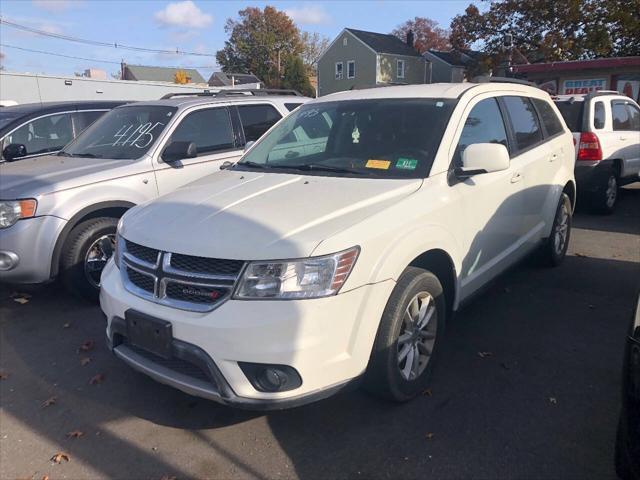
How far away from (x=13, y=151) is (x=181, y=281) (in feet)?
15.2

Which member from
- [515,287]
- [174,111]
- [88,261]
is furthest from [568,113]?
[88,261]

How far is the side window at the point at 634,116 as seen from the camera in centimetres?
889

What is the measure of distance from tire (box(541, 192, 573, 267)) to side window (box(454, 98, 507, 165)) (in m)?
1.46

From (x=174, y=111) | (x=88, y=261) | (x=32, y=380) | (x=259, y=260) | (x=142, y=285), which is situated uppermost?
(x=174, y=111)

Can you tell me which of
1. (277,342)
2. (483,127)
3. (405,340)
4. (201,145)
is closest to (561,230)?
(483,127)

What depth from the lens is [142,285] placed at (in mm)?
3041

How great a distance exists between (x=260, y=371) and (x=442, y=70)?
4829 cm

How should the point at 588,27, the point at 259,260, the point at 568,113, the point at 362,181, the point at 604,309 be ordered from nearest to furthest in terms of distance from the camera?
the point at 259,260, the point at 362,181, the point at 604,309, the point at 568,113, the point at 588,27

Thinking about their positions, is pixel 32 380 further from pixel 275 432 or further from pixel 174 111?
pixel 174 111

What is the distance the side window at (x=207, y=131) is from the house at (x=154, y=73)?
62.1 metres

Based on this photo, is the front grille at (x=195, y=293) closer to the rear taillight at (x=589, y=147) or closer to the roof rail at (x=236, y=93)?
the roof rail at (x=236, y=93)

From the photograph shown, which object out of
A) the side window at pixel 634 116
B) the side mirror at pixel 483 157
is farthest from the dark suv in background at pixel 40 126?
the side window at pixel 634 116

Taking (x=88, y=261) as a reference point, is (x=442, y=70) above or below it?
above

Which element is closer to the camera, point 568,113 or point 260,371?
point 260,371
